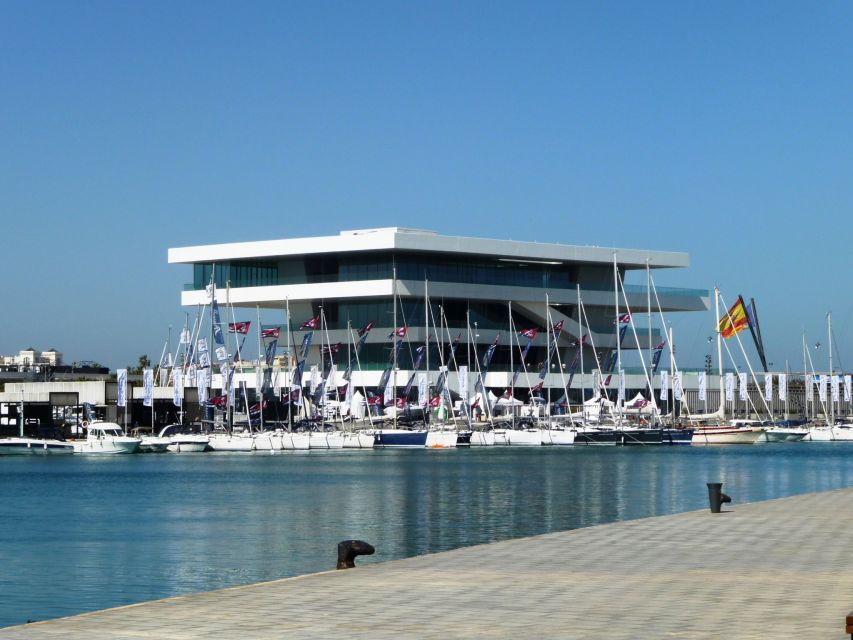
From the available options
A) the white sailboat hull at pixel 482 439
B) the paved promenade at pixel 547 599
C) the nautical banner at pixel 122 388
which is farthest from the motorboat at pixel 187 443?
the paved promenade at pixel 547 599

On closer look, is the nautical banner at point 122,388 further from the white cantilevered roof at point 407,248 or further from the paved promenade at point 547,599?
the paved promenade at point 547,599

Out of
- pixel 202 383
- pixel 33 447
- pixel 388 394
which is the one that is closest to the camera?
pixel 202 383

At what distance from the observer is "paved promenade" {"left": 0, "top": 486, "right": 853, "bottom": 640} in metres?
17.1

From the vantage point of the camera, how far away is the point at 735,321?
12175 cm

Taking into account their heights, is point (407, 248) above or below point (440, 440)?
above

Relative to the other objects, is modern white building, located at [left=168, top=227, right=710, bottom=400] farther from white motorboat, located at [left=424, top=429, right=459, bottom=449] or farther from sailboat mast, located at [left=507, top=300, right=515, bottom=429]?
white motorboat, located at [left=424, top=429, right=459, bottom=449]

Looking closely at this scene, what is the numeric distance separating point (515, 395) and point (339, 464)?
156 feet

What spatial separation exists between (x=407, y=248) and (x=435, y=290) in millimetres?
4873

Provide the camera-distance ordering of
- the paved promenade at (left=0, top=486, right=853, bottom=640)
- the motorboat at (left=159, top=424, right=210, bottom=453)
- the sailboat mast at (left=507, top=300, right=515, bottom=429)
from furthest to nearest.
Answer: the sailboat mast at (left=507, top=300, right=515, bottom=429)
the motorboat at (left=159, top=424, right=210, bottom=453)
the paved promenade at (left=0, top=486, right=853, bottom=640)

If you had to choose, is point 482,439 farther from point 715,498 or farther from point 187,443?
point 715,498

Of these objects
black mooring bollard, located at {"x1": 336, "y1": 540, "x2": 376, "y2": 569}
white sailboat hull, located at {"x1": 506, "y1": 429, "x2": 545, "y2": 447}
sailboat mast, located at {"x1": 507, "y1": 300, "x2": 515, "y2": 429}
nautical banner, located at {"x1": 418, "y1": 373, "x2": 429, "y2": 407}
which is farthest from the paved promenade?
sailboat mast, located at {"x1": 507, "y1": 300, "x2": 515, "y2": 429}

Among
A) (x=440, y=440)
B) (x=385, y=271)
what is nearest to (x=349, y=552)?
(x=440, y=440)

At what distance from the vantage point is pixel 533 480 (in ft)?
226

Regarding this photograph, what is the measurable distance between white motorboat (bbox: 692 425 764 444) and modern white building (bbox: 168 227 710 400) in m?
17.0
